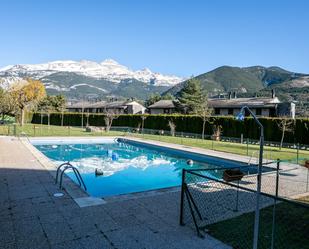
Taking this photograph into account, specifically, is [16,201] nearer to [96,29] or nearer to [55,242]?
[55,242]

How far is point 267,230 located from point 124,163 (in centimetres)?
1183

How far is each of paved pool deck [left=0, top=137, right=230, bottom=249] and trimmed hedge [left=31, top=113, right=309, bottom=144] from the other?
17.7 meters

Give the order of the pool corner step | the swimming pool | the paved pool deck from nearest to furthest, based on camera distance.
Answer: the paved pool deck → the pool corner step → the swimming pool

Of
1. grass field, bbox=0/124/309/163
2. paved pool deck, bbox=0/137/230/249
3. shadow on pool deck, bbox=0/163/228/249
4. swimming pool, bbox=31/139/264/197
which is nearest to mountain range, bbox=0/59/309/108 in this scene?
grass field, bbox=0/124/309/163

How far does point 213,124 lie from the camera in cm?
2792

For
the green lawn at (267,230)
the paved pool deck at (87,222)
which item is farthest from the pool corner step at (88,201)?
the green lawn at (267,230)

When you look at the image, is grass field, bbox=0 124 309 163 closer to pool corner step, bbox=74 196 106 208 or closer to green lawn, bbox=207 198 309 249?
green lawn, bbox=207 198 309 249

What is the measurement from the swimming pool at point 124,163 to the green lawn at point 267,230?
15.4 feet

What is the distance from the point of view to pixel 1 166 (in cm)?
1045

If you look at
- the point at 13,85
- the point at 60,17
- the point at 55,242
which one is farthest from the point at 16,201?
the point at 13,85

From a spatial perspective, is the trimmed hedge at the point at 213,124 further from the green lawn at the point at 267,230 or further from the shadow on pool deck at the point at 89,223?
the shadow on pool deck at the point at 89,223

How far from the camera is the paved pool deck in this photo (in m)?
4.56

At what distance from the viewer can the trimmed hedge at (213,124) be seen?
21.9m

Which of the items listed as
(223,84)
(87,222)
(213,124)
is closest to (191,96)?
(213,124)
